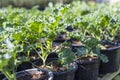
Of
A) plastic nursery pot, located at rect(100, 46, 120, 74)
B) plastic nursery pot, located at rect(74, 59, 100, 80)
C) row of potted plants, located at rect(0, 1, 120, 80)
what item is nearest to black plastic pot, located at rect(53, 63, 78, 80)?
row of potted plants, located at rect(0, 1, 120, 80)

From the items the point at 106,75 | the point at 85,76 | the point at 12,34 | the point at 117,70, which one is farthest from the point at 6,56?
the point at 117,70

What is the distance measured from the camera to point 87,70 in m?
2.32

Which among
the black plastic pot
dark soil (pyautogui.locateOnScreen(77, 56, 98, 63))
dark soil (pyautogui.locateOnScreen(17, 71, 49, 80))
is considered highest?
dark soil (pyautogui.locateOnScreen(17, 71, 49, 80))

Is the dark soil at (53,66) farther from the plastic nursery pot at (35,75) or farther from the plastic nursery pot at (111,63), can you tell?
the plastic nursery pot at (111,63)

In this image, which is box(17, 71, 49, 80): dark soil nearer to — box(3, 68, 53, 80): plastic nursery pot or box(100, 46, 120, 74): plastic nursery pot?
box(3, 68, 53, 80): plastic nursery pot

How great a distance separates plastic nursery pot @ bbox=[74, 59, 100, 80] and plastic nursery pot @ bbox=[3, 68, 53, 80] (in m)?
0.47

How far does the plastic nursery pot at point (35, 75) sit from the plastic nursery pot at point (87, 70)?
467 millimetres

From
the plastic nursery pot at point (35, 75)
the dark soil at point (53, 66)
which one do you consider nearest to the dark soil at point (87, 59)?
the dark soil at point (53, 66)

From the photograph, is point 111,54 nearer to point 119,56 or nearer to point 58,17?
point 119,56

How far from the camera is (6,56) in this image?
143cm

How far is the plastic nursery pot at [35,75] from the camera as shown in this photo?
1823 mm

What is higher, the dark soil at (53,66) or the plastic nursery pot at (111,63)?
the dark soil at (53,66)

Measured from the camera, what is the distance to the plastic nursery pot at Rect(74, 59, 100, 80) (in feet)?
7.47

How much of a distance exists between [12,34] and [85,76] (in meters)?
0.89
